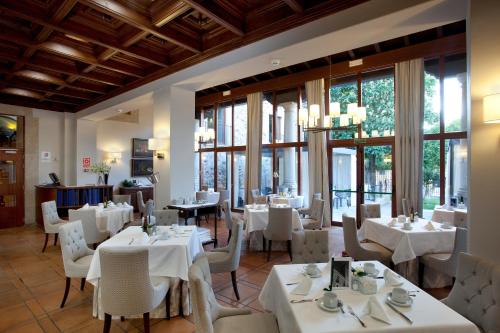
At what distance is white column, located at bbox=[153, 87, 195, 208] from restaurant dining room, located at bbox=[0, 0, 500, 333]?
39 millimetres

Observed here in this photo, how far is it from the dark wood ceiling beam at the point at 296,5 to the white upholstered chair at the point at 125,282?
3331mm

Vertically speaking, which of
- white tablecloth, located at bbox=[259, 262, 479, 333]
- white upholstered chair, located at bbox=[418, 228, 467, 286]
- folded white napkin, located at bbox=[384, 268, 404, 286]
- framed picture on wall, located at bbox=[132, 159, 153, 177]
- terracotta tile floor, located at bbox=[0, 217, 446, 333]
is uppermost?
framed picture on wall, located at bbox=[132, 159, 153, 177]

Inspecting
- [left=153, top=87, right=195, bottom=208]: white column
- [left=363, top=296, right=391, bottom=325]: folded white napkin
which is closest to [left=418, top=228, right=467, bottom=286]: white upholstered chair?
[left=363, top=296, right=391, bottom=325]: folded white napkin

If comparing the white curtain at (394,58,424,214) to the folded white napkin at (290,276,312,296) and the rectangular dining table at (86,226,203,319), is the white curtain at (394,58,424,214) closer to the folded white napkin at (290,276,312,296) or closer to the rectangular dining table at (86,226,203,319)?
the folded white napkin at (290,276,312,296)

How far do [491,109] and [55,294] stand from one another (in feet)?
17.5

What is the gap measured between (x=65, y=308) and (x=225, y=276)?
195 centimetres

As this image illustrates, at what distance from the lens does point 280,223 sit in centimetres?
462

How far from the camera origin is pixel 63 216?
7398 mm

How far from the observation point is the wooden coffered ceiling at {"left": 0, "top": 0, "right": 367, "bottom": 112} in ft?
11.9

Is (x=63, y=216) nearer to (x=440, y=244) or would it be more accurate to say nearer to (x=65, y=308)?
(x=65, y=308)

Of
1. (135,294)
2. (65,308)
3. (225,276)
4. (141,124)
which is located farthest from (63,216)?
(135,294)

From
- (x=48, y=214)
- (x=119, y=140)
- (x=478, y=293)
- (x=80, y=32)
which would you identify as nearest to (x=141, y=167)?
(x=119, y=140)

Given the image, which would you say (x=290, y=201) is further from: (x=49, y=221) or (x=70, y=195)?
(x=70, y=195)

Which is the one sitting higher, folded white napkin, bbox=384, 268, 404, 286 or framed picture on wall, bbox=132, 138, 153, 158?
framed picture on wall, bbox=132, 138, 153, 158
